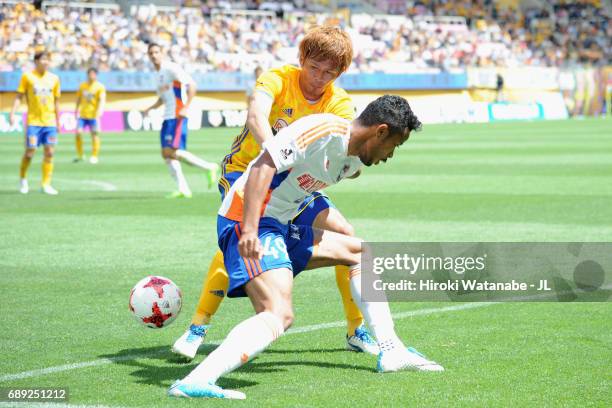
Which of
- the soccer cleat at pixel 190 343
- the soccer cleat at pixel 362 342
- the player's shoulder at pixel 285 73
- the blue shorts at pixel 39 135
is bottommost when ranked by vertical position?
the blue shorts at pixel 39 135

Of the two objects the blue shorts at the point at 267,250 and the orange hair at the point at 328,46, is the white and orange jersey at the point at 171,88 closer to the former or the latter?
the orange hair at the point at 328,46

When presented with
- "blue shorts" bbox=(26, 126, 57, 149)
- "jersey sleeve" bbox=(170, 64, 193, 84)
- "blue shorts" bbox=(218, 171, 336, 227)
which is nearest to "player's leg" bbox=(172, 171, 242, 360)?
"blue shorts" bbox=(218, 171, 336, 227)

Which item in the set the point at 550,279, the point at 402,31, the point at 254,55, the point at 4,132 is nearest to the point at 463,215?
the point at 550,279

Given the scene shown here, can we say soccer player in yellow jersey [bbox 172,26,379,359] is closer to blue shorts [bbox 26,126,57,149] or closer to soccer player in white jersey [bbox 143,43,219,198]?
soccer player in white jersey [bbox 143,43,219,198]

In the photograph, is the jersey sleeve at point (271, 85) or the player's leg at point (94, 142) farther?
the player's leg at point (94, 142)

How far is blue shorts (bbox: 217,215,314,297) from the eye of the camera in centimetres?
491

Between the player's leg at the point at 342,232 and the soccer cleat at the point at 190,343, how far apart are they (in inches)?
32.9

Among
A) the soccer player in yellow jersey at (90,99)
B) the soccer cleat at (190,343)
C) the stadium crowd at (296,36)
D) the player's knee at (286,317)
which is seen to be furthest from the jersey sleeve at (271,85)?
the stadium crowd at (296,36)

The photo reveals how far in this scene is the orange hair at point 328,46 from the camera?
18.9ft

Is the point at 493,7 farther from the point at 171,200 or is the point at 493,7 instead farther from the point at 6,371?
the point at 6,371

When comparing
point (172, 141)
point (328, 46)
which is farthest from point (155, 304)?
point (172, 141)

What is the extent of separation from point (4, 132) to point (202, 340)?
32.1 metres

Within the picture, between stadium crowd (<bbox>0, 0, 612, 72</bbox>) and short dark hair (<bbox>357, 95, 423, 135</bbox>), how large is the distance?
104 ft

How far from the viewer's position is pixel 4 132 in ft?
118
